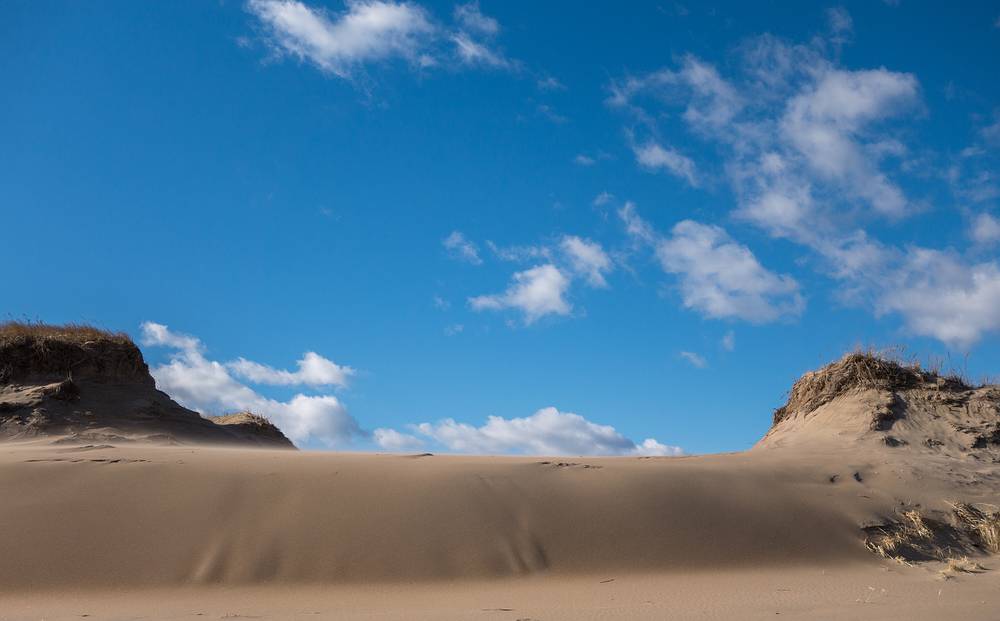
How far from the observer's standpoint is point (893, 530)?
7.91 meters

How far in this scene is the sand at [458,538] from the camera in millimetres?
5973

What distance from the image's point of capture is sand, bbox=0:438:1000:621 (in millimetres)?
5973

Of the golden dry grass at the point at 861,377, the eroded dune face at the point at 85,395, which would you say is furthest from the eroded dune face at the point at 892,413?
the eroded dune face at the point at 85,395

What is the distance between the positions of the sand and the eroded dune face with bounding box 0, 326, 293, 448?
12.9 ft

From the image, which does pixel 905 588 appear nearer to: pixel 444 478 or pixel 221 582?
pixel 444 478

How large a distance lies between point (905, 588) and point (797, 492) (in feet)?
6.46

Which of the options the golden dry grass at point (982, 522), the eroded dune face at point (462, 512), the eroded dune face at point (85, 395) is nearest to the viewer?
the eroded dune face at point (462, 512)

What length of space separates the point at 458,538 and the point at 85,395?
30.6 ft

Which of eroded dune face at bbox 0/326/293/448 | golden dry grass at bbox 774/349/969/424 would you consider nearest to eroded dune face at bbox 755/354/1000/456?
golden dry grass at bbox 774/349/969/424

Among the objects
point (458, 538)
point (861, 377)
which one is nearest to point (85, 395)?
point (458, 538)

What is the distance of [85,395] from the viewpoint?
1349 centimetres

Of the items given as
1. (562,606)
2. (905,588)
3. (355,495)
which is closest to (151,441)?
(355,495)

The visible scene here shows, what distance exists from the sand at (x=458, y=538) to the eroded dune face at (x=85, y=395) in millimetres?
3937

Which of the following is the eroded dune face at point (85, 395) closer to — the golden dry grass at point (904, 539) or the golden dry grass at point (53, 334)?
the golden dry grass at point (53, 334)
